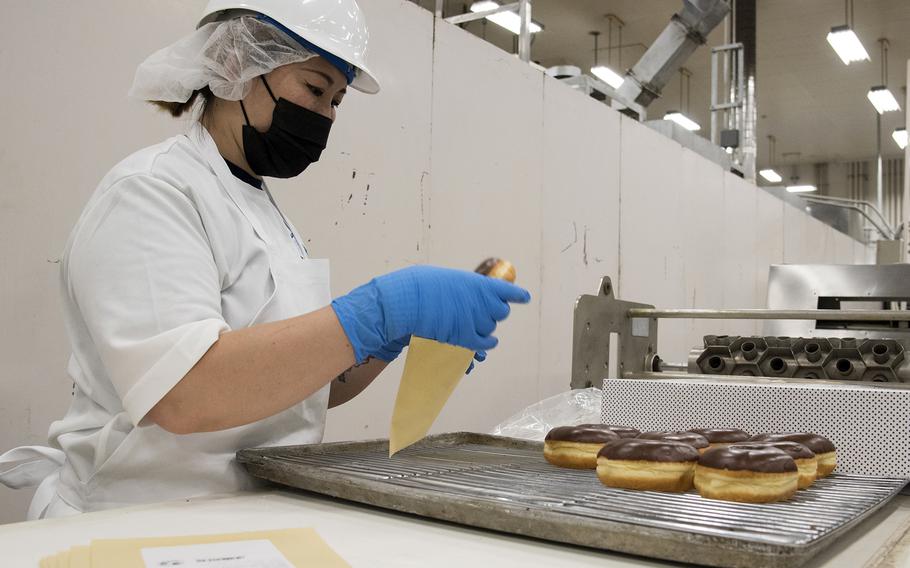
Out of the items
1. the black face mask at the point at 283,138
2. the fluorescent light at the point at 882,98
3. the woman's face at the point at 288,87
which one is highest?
the fluorescent light at the point at 882,98

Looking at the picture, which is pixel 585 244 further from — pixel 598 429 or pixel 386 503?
pixel 386 503

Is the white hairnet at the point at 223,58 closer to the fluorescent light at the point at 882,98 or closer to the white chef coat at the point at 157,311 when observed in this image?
the white chef coat at the point at 157,311

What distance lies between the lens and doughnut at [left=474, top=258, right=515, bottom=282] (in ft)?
4.02

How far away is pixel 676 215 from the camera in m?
5.07

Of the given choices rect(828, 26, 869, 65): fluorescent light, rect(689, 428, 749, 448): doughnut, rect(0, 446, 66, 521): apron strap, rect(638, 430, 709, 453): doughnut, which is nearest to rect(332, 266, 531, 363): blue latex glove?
rect(638, 430, 709, 453): doughnut

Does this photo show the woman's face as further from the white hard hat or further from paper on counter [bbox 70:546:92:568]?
paper on counter [bbox 70:546:92:568]

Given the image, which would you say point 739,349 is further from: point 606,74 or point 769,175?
point 769,175

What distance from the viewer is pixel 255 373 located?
1.13m

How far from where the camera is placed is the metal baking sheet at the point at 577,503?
2.63 feet

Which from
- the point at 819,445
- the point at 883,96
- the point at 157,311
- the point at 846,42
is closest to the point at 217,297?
the point at 157,311

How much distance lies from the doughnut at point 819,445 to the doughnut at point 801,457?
0.05 meters

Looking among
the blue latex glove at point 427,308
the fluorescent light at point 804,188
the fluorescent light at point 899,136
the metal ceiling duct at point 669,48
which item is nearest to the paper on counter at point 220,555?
the blue latex glove at point 427,308

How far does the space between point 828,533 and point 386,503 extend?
1.76 ft

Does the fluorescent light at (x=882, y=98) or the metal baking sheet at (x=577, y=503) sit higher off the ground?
the fluorescent light at (x=882, y=98)
